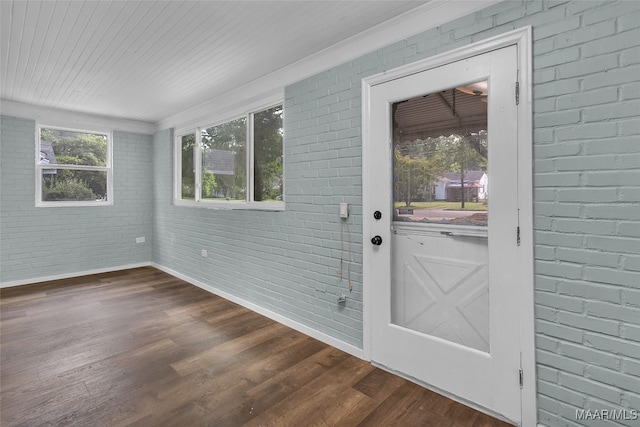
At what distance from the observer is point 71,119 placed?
15.5 feet

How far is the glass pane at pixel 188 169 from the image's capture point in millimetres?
4785

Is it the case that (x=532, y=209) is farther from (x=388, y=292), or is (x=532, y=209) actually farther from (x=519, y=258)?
(x=388, y=292)

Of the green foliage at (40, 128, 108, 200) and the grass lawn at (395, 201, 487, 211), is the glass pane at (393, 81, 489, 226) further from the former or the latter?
the green foliage at (40, 128, 108, 200)

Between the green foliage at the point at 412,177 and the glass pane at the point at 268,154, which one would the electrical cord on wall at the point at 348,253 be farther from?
the glass pane at the point at 268,154

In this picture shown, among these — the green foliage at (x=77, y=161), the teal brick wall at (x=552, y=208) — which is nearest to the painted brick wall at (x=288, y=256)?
the teal brick wall at (x=552, y=208)

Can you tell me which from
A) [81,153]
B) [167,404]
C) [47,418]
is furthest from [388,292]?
[81,153]

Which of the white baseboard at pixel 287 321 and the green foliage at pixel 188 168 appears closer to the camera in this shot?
the white baseboard at pixel 287 321

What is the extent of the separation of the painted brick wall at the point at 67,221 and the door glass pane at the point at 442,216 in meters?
4.94

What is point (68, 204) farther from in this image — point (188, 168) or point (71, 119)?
point (188, 168)

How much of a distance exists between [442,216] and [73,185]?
550cm

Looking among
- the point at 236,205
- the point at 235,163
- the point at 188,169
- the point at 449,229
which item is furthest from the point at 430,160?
the point at 188,169

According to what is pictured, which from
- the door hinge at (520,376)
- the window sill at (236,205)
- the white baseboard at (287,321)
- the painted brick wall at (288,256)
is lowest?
the white baseboard at (287,321)

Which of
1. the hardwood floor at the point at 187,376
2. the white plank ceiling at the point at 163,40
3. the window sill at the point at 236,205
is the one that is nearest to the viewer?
the hardwood floor at the point at 187,376

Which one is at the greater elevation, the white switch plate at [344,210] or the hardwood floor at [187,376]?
the white switch plate at [344,210]
